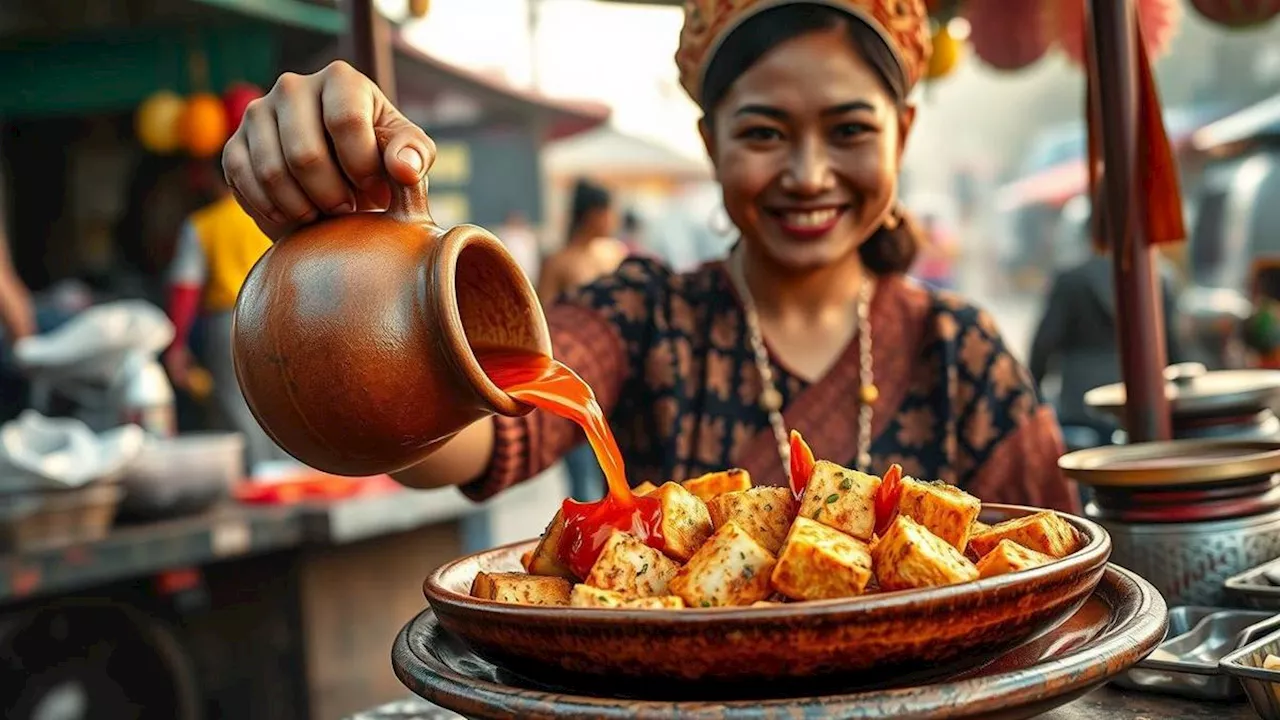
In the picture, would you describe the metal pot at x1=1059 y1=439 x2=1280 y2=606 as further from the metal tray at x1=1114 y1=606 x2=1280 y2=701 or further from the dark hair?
the dark hair

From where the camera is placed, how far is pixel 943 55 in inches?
190

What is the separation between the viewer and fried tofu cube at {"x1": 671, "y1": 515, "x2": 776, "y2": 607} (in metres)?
1.06

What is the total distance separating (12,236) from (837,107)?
26.5 feet

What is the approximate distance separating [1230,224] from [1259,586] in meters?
10.8

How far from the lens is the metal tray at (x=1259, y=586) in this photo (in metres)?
1.43

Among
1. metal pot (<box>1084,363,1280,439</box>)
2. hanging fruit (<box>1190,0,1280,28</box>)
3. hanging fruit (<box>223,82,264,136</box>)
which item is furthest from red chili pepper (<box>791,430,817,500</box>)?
hanging fruit (<box>223,82,264,136</box>)

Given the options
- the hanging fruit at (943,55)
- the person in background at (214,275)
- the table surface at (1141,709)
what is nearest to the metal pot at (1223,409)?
the table surface at (1141,709)

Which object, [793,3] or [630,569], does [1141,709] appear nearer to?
[630,569]

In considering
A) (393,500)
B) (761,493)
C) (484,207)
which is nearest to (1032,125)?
(484,207)

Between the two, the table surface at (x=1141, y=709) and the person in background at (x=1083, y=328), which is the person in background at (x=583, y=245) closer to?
the person in background at (x=1083, y=328)

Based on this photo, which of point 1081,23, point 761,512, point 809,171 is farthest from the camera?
point 1081,23

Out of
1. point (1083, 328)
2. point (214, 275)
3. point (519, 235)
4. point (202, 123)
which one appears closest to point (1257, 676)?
point (1083, 328)

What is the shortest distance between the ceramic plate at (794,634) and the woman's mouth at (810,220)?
48.1 inches

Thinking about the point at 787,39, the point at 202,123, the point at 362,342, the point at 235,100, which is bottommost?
the point at 362,342
